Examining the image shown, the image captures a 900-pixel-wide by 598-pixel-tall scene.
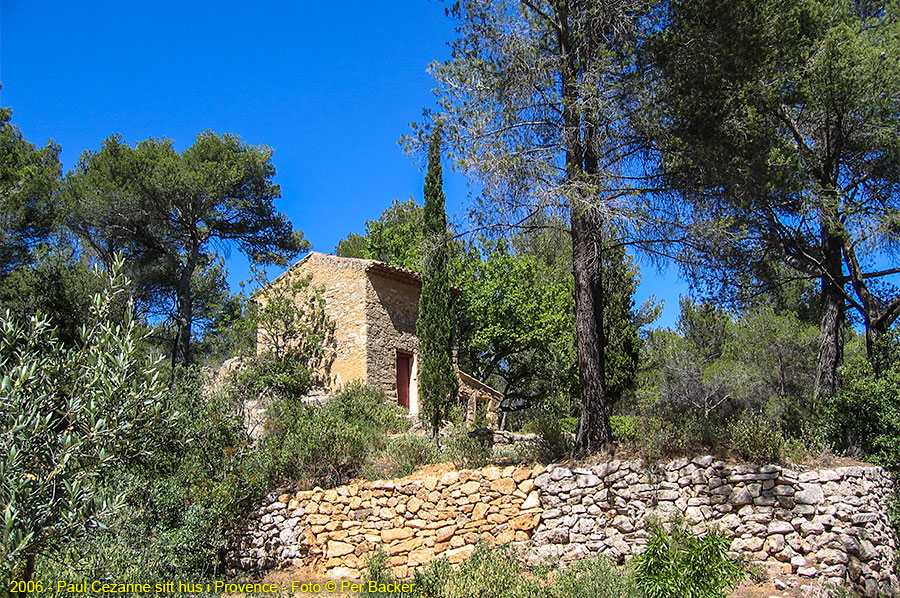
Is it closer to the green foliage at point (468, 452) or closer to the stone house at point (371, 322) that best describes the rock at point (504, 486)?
the green foliage at point (468, 452)

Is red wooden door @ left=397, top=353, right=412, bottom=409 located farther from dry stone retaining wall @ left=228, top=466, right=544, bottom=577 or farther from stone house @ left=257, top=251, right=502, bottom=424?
dry stone retaining wall @ left=228, top=466, right=544, bottom=577

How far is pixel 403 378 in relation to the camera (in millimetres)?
19297

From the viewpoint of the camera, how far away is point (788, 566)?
27.5ft

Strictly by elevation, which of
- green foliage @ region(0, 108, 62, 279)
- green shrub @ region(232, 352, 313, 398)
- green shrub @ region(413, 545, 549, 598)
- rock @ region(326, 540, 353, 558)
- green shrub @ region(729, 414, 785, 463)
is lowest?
rock @ region(326, 540, 353, 558)

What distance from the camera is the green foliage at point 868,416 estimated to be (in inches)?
392

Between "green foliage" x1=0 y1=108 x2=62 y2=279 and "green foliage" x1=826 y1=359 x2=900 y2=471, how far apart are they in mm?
24213

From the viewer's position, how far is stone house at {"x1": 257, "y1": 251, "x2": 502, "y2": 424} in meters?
18.0

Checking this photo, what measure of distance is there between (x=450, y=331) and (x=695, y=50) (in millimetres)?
9731

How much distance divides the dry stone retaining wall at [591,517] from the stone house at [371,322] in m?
7.02

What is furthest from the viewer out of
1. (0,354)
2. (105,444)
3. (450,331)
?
(450,331)

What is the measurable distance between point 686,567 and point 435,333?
34.6ft

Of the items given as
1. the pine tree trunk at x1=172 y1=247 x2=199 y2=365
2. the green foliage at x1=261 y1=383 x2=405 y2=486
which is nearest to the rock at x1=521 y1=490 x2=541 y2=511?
the green foliage at x1=261 y1=383 x2=405 y2=486

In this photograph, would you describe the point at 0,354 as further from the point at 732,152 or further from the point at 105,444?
the point at 732,152

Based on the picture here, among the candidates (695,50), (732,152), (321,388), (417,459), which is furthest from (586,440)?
(321,388)
